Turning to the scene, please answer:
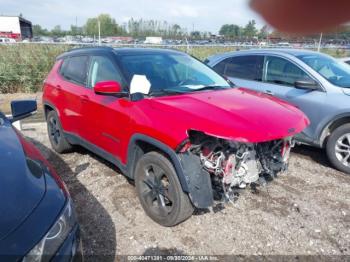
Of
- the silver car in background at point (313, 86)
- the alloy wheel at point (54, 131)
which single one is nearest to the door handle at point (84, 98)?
the alloy wheel at point (54, 131)

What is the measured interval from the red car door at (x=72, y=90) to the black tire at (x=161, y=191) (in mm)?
1392

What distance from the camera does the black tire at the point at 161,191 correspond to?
3.04 metres

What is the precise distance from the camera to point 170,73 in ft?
12.8

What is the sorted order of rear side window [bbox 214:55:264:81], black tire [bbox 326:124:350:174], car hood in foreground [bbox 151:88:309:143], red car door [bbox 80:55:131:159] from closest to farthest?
1. car hood in foreground [bbox 151:88:309:143]
2. red car door [bbox 80:55:131:159]
3. black tire [bbox 326:124:350:174]
4. rear side window [bbox 214:55:264:81]

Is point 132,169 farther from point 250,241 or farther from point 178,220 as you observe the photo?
point 250,241

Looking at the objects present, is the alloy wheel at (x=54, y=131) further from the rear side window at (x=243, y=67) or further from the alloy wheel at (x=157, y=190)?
the rear side window at (x=243, y=67)

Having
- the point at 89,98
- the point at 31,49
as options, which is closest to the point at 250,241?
the point at 89,98

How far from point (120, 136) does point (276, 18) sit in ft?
10.3

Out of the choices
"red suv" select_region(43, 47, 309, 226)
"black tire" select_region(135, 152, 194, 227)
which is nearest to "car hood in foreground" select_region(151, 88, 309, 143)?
"red suv" select_region(43, 47, 309, 226)

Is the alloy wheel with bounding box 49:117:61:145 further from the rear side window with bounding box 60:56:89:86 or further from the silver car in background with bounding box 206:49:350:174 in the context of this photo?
the silver car in background with bounding box 206:49:350:174

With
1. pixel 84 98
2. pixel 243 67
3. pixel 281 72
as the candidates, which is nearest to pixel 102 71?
pixel 84 98

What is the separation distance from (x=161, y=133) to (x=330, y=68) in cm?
351

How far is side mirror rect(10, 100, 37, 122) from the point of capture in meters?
3.25

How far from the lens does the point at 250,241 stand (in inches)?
121
